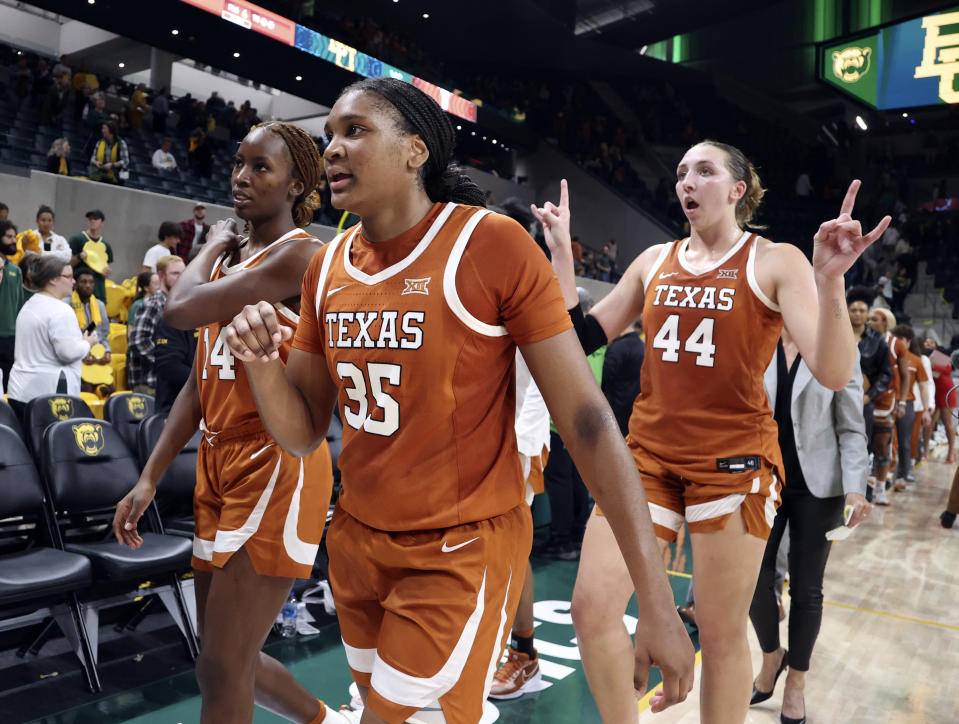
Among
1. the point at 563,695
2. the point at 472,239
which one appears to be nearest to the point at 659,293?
the point at 472,239

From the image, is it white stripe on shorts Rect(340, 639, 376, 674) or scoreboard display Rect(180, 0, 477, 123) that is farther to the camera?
scoreboard display Rect(180, 0, 477, 123)

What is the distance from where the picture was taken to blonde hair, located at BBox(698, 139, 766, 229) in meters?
2.57

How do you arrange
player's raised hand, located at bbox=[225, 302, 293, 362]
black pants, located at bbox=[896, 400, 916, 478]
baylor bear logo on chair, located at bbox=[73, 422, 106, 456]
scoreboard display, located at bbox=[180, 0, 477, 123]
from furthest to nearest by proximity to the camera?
scoreboard display, located at bbox=[180, 0, 477, 123], black pants, located at bbox=[896, 400, 916, 478], baylor bear logo on chair, located at bbox=[73, 422, 106, 456], player's raised hand, located at bbox=[225, 302, 293, 362]

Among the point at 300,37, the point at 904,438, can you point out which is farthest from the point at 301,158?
the point at 300,37

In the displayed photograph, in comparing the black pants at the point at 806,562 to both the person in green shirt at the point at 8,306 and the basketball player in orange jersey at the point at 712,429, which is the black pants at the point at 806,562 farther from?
the person in green shirt at the point at 8,306

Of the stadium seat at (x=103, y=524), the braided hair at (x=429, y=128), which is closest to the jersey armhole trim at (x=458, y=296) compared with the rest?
the braided hair at (x=429, y=128)

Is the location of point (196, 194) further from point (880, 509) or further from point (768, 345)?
point (768, 345)

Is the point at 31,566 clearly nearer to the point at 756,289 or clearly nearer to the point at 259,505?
the point at 259,505

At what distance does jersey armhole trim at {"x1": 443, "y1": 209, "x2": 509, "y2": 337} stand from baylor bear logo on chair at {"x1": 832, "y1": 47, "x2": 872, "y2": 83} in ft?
62.2

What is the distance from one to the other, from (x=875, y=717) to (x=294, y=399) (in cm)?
292

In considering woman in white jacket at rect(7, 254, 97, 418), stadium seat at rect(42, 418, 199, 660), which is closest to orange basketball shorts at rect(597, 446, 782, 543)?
stadium seat at rect(42, 418, 199, 660)

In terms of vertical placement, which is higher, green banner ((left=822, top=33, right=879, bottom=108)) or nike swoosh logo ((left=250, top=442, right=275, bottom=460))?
green banner ((left=822, top=33, right=879, bottom=108))

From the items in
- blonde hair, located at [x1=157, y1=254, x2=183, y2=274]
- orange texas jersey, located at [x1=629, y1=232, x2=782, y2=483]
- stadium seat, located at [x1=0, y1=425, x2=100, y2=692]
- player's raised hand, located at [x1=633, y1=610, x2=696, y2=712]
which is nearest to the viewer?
player's raised hand, located at [x1=633, y1=610, x2=696, y2=712]

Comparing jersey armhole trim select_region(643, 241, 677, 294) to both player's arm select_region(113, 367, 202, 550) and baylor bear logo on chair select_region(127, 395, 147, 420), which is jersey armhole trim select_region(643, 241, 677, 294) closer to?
player's arm select_region(113, 367, 202, 550)
